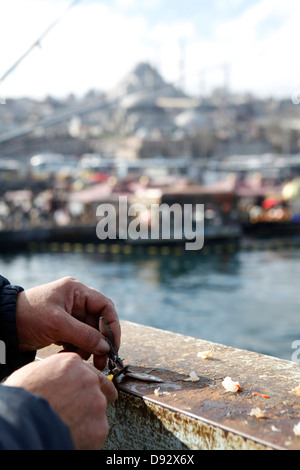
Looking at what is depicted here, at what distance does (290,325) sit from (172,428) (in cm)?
948

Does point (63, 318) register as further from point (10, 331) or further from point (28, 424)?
point (28, 424)

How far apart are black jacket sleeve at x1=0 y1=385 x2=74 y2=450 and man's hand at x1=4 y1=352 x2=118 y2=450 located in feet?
0.36

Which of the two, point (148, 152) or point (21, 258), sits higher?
point (148, 152)

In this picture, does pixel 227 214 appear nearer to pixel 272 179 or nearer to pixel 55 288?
pixel 272 179

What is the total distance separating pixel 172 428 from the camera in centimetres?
109

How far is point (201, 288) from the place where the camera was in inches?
543

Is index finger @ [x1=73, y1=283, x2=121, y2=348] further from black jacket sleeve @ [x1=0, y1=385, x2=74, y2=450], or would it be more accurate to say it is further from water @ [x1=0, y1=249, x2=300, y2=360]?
water @ [x1=0, y1=249, x2=300, y2=360]

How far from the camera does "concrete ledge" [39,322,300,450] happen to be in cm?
101

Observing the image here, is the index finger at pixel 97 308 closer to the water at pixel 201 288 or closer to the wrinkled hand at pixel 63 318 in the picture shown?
the wrinkled hand at pixel 63 318

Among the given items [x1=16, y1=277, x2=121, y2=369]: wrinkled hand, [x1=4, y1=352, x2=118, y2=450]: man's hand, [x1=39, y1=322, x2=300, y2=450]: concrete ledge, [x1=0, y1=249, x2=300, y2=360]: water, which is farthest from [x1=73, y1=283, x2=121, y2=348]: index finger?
[x1=0, y1=249, x2=300, y2=360]: water

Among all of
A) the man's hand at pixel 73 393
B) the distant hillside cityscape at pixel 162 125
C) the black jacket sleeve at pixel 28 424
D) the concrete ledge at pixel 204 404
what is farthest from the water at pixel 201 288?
the distant hillside cityscape at pixel 162 125

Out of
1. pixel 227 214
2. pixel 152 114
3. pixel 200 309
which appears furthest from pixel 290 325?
pixel 152 114

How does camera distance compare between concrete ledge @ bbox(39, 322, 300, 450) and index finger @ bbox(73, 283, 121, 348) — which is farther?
index finger @ bbox(73, 283, 121, 348)

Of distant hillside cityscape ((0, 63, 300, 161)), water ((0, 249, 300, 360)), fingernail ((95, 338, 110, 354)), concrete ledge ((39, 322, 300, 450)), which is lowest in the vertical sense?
water ((0, 249, 300, 360))
